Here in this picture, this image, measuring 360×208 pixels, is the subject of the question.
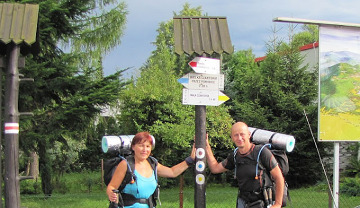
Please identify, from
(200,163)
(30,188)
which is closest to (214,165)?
(200,163)

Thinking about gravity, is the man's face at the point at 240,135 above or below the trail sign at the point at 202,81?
below

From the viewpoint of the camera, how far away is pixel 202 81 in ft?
16.3

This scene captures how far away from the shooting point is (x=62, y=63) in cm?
1079

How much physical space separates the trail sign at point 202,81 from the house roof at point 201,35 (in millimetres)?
287

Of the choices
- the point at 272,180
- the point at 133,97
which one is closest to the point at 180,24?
the point at 272,180

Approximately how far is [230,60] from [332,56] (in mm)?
18376

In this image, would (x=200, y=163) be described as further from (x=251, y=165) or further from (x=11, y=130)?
Result: (x=11, y=130)

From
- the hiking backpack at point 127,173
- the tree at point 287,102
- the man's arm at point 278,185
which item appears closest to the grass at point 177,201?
the tree at point 287,102

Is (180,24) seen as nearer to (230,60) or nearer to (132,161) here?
(132,161)

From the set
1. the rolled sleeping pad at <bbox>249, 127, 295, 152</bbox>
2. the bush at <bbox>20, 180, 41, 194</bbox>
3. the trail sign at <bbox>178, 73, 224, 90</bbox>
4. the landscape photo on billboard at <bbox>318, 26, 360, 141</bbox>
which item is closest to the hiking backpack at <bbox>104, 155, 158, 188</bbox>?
the trail sign at <bbox>178, 73, 224, 90</bbox>

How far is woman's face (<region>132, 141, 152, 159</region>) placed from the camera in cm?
410

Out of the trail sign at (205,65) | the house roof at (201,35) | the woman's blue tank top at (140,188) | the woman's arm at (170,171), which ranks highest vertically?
the house roof at (201,35)

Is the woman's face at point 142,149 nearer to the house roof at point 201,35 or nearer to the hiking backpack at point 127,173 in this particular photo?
the hiking backpack at point 127,173

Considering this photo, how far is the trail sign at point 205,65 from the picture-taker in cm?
494
